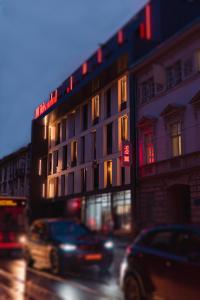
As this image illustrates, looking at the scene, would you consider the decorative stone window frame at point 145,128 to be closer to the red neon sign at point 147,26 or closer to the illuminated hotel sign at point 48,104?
the red neon sign at point 147,26

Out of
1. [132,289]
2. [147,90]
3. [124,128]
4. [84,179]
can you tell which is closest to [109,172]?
[124,128]

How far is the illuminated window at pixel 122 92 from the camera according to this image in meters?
33.8

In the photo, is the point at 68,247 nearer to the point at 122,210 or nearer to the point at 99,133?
the point at 122,210

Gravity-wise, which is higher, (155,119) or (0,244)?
(155,119)

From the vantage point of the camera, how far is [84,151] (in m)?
40.0

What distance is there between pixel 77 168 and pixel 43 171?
9.01 metres

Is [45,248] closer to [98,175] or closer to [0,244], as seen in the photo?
[0,244]

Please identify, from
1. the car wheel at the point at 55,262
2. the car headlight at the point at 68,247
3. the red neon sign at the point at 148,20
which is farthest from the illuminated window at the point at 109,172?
the car headlight at the point at 68,247

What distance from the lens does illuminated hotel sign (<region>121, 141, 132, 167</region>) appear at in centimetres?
3020

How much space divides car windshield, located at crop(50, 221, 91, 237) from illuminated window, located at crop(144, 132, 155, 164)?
15568 millimetres

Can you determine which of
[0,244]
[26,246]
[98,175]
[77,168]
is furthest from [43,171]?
[26,246]

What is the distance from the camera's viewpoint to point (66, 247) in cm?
1157

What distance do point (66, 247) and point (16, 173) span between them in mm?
48542

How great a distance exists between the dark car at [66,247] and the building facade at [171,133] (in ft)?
39.2
